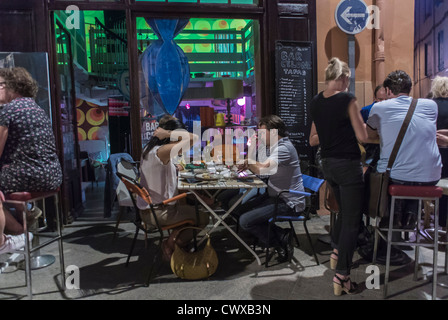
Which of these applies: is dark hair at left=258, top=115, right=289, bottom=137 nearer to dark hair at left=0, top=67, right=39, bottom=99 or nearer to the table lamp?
dark hair at left=0, top=67, right=39, bottom=99

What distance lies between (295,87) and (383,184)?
2741 mm

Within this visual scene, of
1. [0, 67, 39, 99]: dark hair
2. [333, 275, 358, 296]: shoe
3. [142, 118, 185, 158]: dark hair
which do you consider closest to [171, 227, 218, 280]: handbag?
[142, 118, 185, 158]: dark hair

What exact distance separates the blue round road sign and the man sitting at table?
108 inches

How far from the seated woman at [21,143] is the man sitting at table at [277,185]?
5.98ft

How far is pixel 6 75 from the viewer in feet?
9.85

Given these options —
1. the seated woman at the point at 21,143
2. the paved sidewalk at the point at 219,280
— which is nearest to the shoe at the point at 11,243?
the seated woman at the point at 21,143

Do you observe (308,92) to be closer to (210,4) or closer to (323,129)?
(210,4)

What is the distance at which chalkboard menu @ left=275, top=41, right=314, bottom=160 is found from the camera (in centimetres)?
515

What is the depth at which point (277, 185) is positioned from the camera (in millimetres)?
3430

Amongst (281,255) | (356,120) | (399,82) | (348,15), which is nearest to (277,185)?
(281,255)

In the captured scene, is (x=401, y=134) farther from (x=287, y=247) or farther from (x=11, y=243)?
(x=11, y=243)

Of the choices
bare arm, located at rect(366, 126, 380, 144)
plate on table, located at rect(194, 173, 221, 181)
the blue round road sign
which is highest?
the blue round road sign

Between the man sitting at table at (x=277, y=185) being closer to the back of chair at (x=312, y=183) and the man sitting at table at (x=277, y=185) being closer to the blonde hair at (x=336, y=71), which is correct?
the back of chair at (x=312, y=183)

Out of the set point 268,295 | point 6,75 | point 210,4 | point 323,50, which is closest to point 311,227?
point 268,295
